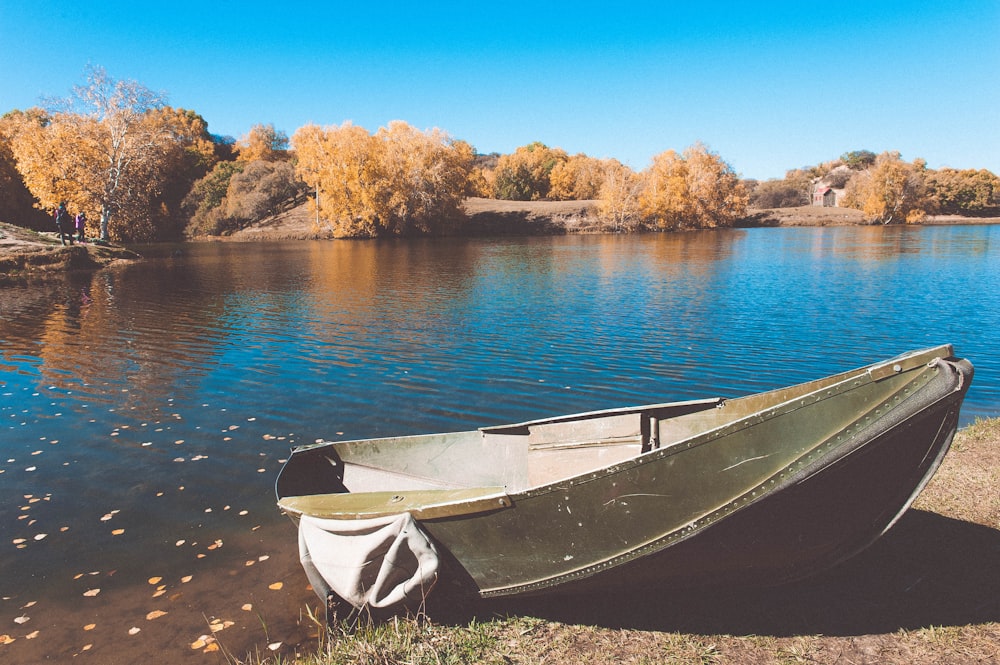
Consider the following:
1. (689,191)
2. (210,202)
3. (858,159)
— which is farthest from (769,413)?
(858,159)

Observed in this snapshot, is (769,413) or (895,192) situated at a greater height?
(895,192)

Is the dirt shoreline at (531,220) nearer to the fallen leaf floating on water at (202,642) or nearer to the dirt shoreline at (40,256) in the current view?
the dirt shoreline at (40,256)

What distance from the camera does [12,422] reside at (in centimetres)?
1108

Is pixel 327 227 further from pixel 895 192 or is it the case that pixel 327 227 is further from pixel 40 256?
pixel 895 192

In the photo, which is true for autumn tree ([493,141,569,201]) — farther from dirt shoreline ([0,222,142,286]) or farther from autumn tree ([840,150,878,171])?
autumn tree ([840,150,878,171])

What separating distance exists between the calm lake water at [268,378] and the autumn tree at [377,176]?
133ft

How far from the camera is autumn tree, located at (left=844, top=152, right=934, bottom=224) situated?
324ft

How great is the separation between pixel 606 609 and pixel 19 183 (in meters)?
82.1

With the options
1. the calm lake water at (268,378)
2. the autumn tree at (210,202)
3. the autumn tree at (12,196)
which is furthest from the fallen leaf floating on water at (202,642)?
the autumn tree at (210,202)

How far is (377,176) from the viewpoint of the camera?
239 feet

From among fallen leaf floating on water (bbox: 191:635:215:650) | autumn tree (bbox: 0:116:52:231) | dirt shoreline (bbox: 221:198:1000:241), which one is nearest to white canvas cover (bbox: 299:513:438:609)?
fallen leaf floating on water (bbox: 191:635:215:650)

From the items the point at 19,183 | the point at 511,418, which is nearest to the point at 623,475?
the point at 511,418

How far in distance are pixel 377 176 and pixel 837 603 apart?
7378 centimetres

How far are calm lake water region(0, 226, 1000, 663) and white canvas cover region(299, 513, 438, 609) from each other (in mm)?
887
